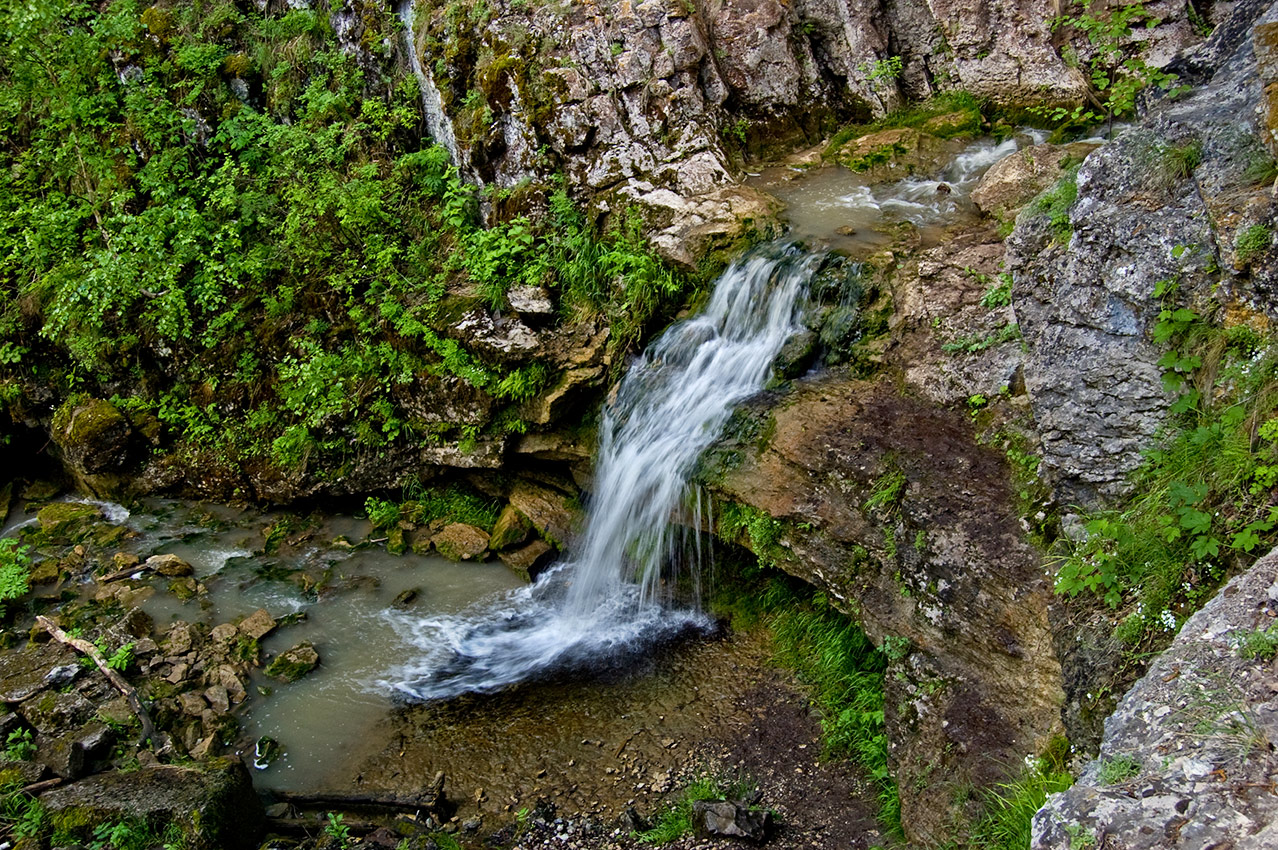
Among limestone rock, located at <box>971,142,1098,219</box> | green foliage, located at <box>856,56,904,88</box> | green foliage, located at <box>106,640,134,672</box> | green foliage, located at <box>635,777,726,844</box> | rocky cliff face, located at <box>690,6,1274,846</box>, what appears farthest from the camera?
green foliage, located at <box>856,56,904,88</box>

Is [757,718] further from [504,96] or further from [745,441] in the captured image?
[504,96]

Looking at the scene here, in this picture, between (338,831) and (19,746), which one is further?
(19,746)

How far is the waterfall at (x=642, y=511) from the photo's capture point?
23.0 feet

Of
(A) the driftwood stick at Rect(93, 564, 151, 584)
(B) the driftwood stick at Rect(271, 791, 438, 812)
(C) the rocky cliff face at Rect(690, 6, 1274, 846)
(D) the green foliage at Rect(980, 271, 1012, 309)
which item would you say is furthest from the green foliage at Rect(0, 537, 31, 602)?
(D) the green foliage at Rect(980, 271, 1012, 309)

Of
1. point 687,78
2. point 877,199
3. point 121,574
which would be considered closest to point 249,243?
point 121,574

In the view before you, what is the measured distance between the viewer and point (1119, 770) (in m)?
2.88

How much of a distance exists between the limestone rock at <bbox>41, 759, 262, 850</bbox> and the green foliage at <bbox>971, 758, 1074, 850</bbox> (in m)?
4.59

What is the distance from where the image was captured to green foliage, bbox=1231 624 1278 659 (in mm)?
2887

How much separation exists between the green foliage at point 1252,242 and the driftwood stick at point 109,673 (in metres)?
7.75

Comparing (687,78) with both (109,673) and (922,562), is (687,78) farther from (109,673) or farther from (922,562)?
(109,673)

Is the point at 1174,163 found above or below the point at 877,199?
below

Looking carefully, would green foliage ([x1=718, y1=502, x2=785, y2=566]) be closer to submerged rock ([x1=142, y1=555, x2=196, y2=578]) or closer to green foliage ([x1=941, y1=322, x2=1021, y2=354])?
green foliage ([x1=941, y1=322, x2=1021, y2=354])

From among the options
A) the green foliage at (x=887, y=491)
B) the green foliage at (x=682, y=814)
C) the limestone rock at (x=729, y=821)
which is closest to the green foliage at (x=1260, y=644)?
the green foliage at (x=887, y=491)

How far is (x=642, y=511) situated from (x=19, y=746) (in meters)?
5.06
